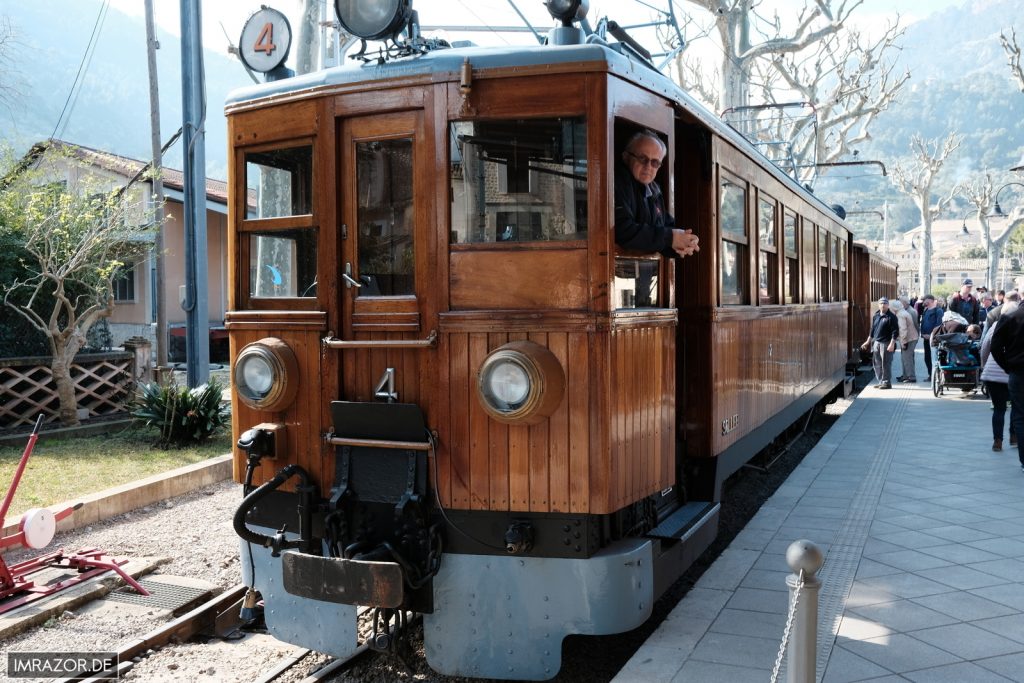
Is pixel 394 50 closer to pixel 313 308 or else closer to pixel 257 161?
pixel 257 161

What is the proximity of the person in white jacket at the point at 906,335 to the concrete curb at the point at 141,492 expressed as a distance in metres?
12.9

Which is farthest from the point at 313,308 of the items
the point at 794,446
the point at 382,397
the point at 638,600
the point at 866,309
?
the point at 866,309

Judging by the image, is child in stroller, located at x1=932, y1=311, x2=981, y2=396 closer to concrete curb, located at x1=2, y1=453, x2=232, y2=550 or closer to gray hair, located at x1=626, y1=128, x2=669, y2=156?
concrete curb, located at x1=2, y1=453, x2=232, y2=550

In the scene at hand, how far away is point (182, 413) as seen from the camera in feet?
33.6

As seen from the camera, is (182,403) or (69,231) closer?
(182,403)

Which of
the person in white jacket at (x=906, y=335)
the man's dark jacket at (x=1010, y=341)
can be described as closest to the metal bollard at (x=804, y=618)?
the man's dark jacket at (x=1010, y=341)

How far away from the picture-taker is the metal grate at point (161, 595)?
17.6 feet

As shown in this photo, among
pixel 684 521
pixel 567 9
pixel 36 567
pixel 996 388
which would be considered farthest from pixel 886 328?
pixel 36 567

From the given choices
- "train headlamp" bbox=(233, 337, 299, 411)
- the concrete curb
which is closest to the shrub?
the concrete curb

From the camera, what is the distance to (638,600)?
402cm

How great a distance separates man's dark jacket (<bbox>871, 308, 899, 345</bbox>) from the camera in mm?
16406

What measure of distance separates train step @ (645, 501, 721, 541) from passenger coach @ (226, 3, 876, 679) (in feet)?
0.21

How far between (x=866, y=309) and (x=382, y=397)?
57.2 ft

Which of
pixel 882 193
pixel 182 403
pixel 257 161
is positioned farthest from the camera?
pixel 882 193
